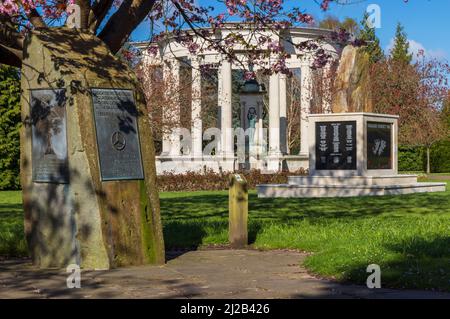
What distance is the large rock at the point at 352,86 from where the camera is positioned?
91.1 ft

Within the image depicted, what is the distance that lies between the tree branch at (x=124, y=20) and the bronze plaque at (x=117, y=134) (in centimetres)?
207

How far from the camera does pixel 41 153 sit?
938 centimetres

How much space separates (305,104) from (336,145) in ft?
77.5

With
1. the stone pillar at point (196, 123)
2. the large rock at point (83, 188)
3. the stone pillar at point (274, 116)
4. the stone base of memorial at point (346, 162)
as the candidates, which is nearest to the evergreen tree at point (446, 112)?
the stone pillar at point (274, 116)

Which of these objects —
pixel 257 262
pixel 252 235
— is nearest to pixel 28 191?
pixel 257 262

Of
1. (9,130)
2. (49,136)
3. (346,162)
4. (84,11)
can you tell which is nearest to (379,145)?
(346,162)

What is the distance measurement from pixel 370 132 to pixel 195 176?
10.3 metres

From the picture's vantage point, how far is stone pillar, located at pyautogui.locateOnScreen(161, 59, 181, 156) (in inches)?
1735

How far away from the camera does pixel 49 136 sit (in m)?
9.25

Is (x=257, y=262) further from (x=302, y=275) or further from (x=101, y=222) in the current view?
(x=101, y=222)

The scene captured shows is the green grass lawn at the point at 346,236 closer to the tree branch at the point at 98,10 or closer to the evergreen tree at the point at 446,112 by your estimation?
the tree branch at the point at 98,10

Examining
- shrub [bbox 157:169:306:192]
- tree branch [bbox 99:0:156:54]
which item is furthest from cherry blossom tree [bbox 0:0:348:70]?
shrub [bbox 157:169:306:192]

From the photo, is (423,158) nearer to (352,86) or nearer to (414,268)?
(352,86)

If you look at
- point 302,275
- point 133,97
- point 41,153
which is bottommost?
point 302,275
